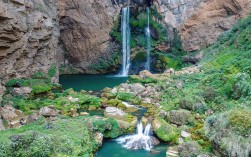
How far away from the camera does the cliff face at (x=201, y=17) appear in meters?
31.3

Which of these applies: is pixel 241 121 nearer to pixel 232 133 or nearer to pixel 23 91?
pixel 232 133

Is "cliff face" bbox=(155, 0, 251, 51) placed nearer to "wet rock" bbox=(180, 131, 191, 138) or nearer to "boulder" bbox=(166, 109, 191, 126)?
"boulder" bbox=(166, 109, 191, 126)

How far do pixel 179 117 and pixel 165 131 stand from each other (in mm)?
1367

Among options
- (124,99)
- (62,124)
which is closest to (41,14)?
(124,99)

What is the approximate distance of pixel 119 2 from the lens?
113 feet

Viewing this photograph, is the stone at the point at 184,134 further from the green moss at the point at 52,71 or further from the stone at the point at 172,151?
the green moss at the point at 52,71

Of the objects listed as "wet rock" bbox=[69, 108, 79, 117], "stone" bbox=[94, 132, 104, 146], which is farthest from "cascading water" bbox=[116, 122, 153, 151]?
"wet rock" bbox=[69, 108, 79, 117]

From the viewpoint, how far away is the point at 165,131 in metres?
14.4

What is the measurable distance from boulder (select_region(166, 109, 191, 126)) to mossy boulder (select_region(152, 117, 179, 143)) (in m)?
0.62

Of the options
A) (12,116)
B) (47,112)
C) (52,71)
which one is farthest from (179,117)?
(52,71)

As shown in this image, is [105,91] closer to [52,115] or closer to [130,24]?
[52,115]

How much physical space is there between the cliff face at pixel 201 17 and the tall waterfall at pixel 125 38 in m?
3.72

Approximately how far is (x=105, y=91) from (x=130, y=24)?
1329cm

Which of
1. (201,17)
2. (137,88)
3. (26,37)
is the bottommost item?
(137,88)
